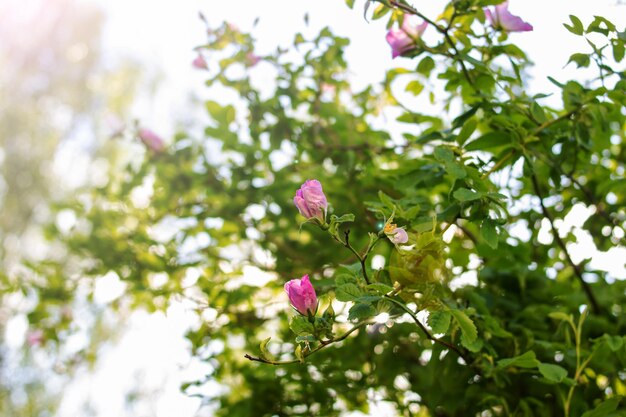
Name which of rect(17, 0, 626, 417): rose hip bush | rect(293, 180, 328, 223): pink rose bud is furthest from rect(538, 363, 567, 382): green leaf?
rect(293, 180, 328, 223): pink rose bud

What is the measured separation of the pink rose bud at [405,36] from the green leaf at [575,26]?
7.2 inches

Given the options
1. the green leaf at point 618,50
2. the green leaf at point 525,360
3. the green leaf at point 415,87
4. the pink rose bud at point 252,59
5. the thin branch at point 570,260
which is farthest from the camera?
the pink rose bud at point 252,59

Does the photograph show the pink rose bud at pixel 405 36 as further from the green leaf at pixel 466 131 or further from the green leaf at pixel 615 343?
the green leaf at pixel 615 343

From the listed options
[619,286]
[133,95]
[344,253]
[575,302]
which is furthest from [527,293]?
[133,95]

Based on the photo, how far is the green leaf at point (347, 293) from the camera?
60cm

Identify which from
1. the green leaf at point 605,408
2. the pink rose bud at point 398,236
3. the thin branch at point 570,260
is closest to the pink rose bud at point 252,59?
the thin branch at point 570,260

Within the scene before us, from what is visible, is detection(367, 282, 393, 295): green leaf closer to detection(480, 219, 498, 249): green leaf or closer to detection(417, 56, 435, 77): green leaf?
detection(480, 219, 498, 249): green leaf

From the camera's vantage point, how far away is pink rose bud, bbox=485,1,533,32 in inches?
33.6

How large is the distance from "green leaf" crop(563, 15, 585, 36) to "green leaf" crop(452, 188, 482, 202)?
29 cm

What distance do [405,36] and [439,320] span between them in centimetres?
42

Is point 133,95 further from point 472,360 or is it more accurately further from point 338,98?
point 472,360

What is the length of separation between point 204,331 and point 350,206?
35 cm

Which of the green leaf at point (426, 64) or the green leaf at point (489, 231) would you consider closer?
the green leaf at point (489, 231)

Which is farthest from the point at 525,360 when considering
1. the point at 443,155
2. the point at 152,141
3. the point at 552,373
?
the point at 152,141
